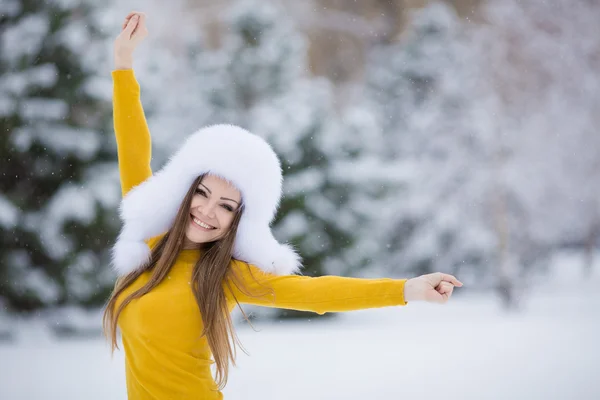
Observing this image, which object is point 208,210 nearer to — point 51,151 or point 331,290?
point 331,290

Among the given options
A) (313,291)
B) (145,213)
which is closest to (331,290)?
(313,291)

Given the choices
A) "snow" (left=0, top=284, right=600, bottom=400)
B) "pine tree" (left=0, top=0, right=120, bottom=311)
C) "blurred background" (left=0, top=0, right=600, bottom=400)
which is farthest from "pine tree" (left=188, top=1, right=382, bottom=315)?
"pine tree" (left=0, top=0, right=120, bottom=311)

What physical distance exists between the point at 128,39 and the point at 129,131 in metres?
0.27

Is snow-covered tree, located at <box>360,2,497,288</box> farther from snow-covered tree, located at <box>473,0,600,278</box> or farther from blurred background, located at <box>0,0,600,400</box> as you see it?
snow-covered tree, located at <box>473,0,600,278</box>

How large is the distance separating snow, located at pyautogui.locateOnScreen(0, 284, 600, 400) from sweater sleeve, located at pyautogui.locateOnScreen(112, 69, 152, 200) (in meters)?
1.89

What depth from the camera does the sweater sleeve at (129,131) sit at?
1.84 meters

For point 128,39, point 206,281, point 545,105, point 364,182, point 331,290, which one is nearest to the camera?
point 331,290

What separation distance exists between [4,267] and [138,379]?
13.8ft

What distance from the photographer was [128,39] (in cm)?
182

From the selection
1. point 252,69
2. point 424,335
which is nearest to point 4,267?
point 252,69

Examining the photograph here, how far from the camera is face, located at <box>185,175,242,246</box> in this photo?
1.67 metres

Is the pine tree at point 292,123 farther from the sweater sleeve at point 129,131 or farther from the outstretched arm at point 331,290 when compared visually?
the outstretched arm at point 331,290

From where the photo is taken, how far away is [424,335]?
5.22 m

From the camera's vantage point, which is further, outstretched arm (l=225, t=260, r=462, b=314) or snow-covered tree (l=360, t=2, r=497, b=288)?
snow-covered tree (l=360, t=2, r=497, b=288)
